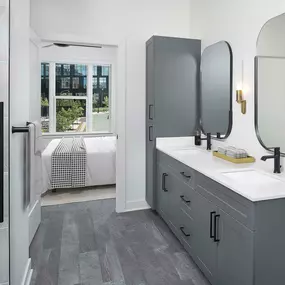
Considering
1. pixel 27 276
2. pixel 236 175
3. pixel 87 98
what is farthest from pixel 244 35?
Answer: pixel 87 98

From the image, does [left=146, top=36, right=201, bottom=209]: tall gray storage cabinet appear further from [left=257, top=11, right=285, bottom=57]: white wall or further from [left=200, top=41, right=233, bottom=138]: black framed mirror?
[left=257, top=11, right=285, bottom=57]: white wall

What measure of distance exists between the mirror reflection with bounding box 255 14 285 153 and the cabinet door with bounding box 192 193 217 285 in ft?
2.33

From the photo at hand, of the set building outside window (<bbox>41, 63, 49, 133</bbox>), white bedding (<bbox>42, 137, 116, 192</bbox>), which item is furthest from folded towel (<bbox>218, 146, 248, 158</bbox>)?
building outside window (<bbox>41, 63, 49, 133</bbox>)

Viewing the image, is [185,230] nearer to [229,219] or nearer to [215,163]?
[215,163]

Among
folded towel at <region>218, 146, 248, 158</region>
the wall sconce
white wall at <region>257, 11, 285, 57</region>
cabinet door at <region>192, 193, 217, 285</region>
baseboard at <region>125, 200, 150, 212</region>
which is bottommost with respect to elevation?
baseboard at <region>125, 200, 150, 212</region>

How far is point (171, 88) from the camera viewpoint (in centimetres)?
325

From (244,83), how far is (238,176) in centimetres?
91

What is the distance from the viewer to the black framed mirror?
9.02 ft

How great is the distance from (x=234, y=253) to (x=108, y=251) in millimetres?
1277

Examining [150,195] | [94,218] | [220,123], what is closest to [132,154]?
[150,195]

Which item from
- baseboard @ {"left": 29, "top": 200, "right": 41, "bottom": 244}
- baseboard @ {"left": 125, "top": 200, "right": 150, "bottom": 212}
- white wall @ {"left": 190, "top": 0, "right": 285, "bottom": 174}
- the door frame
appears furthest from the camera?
baseboard @ {"left": 125, "top": 200, "right": 150, "bottom": 212}

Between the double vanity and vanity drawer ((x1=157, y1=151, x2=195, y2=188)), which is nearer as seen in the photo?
the double vanity

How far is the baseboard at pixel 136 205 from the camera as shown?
3555mm

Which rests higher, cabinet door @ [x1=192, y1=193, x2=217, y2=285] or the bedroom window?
the bedroom window
